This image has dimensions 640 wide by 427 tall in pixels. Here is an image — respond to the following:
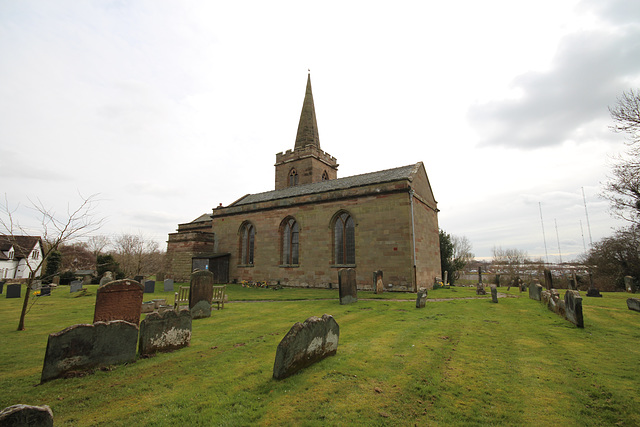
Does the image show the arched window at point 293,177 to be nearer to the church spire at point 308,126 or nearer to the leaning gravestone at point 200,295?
the church spire at point 308,126

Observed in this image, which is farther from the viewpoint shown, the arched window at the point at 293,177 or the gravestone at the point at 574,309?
the arched window at the point at 293,177

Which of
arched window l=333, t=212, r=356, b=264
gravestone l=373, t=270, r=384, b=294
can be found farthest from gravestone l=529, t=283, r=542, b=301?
arched window l=333, t=212, r=356, b=264

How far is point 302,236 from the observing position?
883 inches

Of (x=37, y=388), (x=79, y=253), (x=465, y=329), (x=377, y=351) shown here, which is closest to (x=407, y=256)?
(x=465, y=329)

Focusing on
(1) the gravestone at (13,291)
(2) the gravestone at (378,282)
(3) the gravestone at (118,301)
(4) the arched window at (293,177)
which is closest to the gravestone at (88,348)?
(3) the gravestone at (118,301)

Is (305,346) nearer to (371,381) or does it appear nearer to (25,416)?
(371,381)

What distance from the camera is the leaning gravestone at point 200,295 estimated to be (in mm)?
10273

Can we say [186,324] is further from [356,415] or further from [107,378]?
[356,415]

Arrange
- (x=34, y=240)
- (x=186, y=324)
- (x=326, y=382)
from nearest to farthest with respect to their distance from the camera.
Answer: (x=326, y=382) → (x=186, y=324) → (x=34, y=240)

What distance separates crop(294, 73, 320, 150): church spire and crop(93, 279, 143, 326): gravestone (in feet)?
93.2

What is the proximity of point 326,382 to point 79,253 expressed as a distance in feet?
178

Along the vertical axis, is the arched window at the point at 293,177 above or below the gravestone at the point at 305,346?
above

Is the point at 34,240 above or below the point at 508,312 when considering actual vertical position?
above

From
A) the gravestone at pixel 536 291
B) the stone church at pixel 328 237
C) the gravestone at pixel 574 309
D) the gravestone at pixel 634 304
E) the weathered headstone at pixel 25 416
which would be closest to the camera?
the weathered headstone at pixel 25 416
